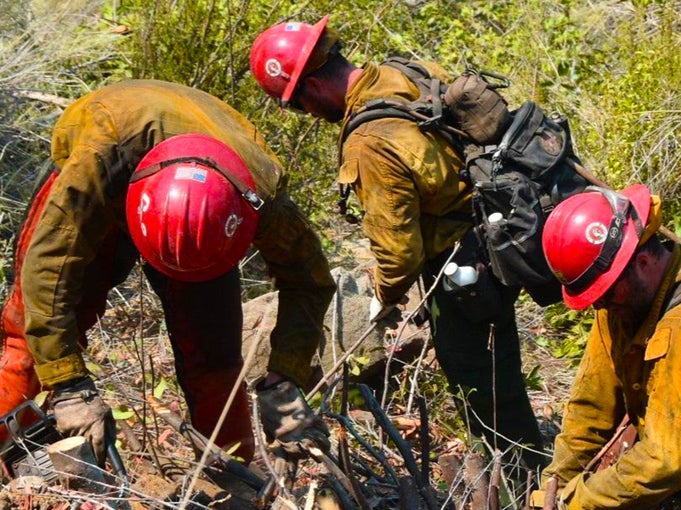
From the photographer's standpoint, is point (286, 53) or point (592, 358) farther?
point (286, 53)

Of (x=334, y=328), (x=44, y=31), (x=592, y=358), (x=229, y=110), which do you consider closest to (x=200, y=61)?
(x=44, y=31)

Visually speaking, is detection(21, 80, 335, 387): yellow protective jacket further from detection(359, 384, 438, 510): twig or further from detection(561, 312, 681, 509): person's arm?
detection(561, 312, 681, 509): person's arm

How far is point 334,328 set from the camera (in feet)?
19.0

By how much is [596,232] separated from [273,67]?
6.77ft

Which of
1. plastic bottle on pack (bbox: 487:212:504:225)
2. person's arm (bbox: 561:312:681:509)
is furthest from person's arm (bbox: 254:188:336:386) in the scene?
person's arm (bbox: 561:312:681:509)

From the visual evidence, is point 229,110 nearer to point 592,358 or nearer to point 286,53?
point 286,53

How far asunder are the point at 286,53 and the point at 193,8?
2.19 meters

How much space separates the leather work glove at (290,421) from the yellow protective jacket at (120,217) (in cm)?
10

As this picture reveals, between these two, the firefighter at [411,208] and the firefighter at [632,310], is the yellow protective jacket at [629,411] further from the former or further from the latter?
the firefighter at [411,208]

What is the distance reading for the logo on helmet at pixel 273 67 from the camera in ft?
15.7

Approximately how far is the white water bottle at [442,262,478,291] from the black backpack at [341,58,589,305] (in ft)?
0.31

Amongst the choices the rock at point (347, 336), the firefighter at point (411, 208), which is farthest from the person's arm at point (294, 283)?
the rock at point (347, 336)

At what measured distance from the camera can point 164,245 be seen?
3.45 meters

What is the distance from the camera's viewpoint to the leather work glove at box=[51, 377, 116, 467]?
11.5ft
